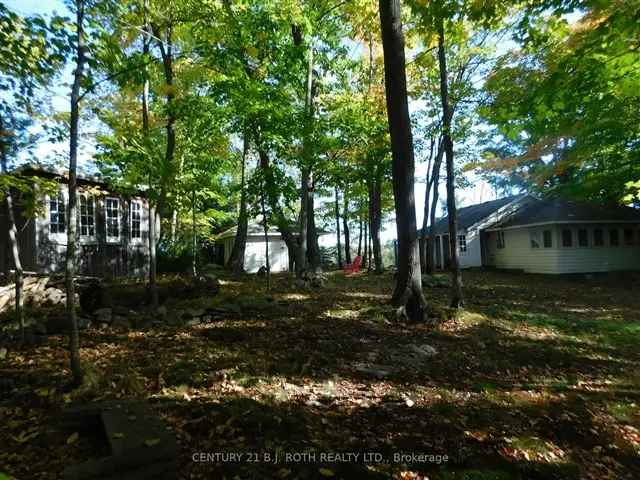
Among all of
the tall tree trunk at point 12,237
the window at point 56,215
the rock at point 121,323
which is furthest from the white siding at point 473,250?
the tall tree trunk at point 12,237

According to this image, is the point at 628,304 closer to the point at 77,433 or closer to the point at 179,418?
the point at 179,418

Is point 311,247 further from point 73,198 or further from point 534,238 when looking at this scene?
point 534,238

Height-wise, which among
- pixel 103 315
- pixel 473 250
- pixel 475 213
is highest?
pixel 475 213

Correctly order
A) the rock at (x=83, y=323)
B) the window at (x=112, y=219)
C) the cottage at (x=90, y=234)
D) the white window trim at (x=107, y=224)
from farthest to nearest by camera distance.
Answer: the window at (x=112, y=219)
the white window trim at (x=107, y=224)
the cottage at (x=90, y=234)
the rock at (x=83, y=323)

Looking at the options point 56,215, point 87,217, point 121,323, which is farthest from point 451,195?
point 56,215

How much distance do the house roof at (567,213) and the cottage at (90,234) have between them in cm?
1880

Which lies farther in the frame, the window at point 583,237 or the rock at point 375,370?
the window at point 583,237

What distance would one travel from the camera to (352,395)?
14.7 feet

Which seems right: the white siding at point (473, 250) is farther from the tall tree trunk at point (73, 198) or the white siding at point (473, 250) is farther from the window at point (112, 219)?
the tall tree trunk at point (73, 198)

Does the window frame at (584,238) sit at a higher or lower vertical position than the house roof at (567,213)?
lower

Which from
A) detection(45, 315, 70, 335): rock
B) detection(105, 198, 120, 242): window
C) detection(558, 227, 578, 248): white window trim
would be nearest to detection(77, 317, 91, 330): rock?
detection(45, 315, 70, 335): rock

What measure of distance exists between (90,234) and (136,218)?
2.02 m

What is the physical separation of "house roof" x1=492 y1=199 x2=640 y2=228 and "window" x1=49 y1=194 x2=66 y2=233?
20.7m

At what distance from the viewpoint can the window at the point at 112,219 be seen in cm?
1393
